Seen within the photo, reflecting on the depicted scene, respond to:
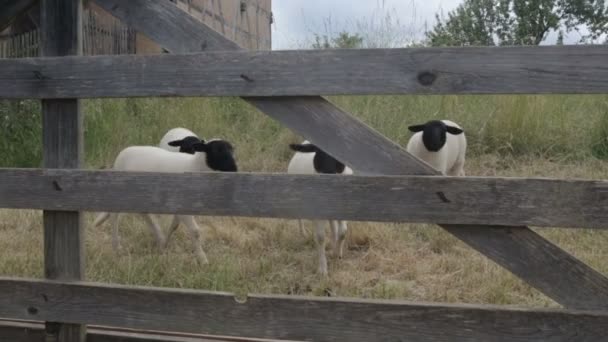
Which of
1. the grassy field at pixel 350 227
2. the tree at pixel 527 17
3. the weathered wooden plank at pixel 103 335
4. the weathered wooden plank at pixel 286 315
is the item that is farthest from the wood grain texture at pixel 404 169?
the tree at pixel 527 17

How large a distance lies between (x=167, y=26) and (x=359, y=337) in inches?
62.6

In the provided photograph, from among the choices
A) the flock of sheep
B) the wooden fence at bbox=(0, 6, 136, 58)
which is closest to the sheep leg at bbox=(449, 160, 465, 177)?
the flock of sheep

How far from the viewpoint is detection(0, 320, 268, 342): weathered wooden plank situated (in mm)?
3492

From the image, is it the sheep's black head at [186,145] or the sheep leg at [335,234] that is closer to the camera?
the sheep leg at [335,234]

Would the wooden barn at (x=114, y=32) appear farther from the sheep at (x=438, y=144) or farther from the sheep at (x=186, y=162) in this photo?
the sheep at (x=438, y=144)

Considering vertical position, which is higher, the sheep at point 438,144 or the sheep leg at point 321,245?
the sheep at point 438,144

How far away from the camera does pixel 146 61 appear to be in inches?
117

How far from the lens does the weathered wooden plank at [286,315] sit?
274 cm

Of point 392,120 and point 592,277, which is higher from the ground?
point 392,120

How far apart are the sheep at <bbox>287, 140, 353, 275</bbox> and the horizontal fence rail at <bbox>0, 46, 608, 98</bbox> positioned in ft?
8.51

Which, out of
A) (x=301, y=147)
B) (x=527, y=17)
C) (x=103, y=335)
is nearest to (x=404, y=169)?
(x=103, y=335)

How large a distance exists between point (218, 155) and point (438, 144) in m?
2.30

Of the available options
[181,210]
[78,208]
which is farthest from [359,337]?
[78,208]

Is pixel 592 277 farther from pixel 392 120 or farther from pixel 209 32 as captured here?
pixel 392 120
